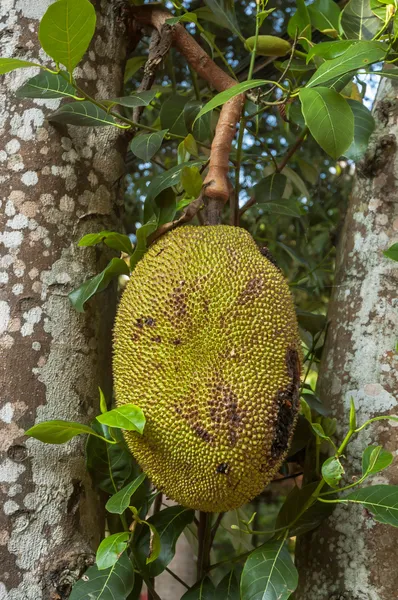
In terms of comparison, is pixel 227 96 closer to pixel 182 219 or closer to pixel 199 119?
pixel 182 219

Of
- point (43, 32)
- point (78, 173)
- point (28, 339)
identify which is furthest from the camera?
point (78, 173)

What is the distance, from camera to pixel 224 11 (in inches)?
49.6

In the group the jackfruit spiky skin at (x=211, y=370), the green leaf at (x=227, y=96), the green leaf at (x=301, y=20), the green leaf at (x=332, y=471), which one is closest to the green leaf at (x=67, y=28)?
the green leaf at (x=227, y=96)

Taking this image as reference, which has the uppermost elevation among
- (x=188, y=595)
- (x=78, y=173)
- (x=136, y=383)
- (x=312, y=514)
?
(x=78, y=173)

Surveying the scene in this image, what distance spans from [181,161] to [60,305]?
32 cm

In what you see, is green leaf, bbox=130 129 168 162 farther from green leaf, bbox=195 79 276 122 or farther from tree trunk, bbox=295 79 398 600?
tree trunk, bbox=295 79 398 600

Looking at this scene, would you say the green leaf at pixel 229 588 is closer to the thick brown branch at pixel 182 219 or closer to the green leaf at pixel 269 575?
the green leaf at pixel 269 575

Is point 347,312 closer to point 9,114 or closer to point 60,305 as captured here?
point 60,305

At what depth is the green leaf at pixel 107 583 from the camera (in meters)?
0.88

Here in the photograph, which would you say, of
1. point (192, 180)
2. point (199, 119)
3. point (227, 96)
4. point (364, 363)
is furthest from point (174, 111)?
point (364, 363)

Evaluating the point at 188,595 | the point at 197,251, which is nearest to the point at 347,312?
the point at 197,251

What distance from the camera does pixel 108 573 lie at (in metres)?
0.91

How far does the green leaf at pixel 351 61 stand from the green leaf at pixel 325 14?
39 cm

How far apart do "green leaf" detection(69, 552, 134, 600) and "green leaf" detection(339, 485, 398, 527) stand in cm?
32
